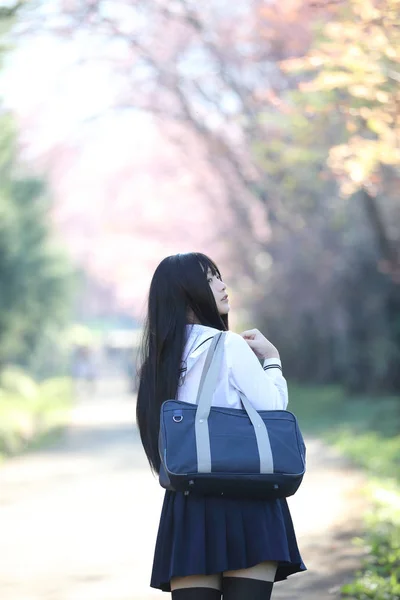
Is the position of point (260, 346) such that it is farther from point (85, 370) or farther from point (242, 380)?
point (85, 370)

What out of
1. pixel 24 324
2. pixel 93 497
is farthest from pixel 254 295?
pixel 93 497

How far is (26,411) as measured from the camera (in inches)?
731

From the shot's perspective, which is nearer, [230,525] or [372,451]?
[230,525]

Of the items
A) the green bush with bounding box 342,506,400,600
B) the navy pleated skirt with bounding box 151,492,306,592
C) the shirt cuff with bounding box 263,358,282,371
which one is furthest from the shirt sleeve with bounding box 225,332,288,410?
the green bush with bounding box 342,506,400,600

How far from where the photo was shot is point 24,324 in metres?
19.9

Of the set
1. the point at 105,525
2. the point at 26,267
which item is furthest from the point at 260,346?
the point at 26,267

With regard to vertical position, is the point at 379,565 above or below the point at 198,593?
below

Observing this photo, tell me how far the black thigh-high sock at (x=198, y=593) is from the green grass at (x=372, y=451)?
9.35 feet

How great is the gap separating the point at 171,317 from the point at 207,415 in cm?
44

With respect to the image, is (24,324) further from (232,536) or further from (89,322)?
(89,322)

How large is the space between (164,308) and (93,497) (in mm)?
7760

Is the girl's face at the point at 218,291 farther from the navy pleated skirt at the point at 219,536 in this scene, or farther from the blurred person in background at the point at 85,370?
the blurred person in background at the point at 85,370

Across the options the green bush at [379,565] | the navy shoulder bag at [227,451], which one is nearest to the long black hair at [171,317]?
the navy shoulder bag at [227,451]

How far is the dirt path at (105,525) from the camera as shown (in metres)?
6.96
